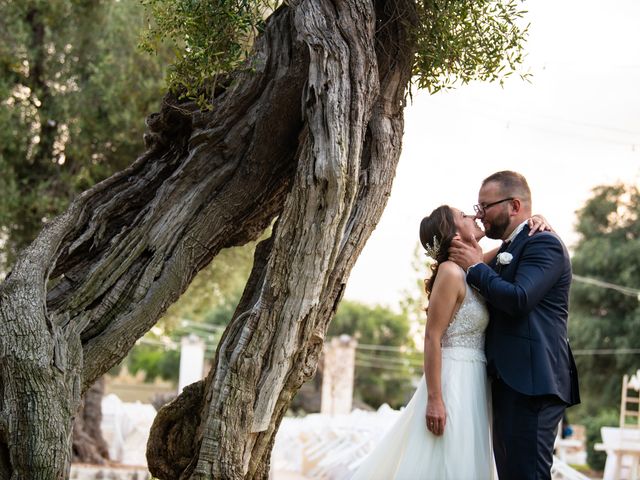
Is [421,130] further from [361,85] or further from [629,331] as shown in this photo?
[629,331]

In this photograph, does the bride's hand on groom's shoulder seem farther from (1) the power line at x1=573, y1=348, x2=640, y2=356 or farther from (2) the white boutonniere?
(1) the power line at x1=573, y1=348, x2=640, y2=356

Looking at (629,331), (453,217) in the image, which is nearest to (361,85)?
(453,217)

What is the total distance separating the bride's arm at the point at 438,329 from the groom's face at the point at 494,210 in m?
0.42

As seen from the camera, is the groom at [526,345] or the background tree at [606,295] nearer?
the groom at [526,345]

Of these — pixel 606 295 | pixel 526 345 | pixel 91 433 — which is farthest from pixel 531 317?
pixel 606 295

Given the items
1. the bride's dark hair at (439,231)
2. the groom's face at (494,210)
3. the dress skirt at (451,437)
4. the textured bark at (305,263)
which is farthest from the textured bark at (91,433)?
the groom's face at (494,210)

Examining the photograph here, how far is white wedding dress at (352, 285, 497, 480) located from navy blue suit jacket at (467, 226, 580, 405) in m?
0.09

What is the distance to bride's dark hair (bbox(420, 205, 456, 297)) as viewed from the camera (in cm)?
464

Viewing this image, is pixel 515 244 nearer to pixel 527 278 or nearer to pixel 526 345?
pixel 527 278

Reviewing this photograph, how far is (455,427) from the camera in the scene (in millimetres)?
4375

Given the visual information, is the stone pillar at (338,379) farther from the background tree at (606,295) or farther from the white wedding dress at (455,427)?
the white wedding dress at (455,427)

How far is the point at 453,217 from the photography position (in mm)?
4660

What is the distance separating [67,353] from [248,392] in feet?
3.06

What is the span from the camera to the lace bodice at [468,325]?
4.52 meters
